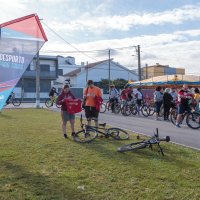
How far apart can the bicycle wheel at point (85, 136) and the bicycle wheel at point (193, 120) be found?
5483mm

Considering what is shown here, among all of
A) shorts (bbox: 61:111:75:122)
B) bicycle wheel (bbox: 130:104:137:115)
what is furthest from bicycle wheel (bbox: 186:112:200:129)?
bicycle wheel (bbox: 130:104:137:115)

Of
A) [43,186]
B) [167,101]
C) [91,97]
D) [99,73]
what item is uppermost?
[99,73]

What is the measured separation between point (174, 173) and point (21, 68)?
329cm

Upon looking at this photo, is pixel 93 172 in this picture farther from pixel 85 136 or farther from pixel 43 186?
pixel 85 136

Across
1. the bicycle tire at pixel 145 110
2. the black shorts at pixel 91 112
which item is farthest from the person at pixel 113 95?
the black shorts at pixel 91 112

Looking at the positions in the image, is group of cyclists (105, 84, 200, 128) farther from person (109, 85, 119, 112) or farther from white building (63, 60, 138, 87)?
white building (63, 60, 138, 87)

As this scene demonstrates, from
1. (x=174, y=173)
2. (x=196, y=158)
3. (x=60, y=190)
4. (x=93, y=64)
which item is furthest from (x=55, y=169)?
(x=93, y=64)

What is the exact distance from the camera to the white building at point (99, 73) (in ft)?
222

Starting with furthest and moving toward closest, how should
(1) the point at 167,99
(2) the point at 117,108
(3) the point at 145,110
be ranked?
(2) the point at 117,108 < (3) the point at 145,110 < (1) the point at 167,99

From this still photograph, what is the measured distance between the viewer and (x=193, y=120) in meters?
14.0

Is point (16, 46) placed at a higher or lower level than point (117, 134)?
higher

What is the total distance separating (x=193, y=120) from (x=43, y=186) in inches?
380

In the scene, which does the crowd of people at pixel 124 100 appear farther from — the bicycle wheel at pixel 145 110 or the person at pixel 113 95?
the bicycle wheel at pixel 145 110

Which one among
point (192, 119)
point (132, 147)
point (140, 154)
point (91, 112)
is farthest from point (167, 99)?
point (140, 154)
